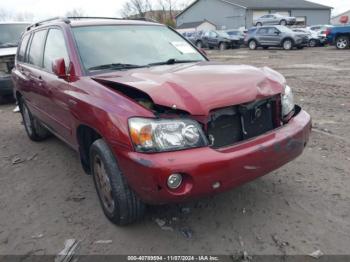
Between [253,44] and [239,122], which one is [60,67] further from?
[253,44]

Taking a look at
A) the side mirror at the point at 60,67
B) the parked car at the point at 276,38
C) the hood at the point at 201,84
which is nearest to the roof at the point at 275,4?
the parked car at the point at 276,38

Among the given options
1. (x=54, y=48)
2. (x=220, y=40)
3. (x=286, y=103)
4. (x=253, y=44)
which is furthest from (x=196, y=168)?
(x=220, y=40)

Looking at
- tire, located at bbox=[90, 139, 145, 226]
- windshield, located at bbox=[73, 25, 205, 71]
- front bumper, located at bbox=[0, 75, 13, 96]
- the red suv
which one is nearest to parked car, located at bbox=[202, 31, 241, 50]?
front bumper, located at bbox=[0, 75, 13, 96]

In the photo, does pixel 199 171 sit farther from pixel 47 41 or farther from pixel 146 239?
pixel 47 41

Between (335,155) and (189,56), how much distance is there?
216cm

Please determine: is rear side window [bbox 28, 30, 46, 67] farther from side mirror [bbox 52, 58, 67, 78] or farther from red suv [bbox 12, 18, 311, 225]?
side mirror [bbox 52, 58, 67, 78]

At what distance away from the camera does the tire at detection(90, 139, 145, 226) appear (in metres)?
2.75

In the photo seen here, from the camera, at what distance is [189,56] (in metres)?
4.09

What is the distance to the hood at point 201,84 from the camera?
2.58m

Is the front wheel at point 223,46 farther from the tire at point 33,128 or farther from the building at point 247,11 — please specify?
the tire at point 33,128

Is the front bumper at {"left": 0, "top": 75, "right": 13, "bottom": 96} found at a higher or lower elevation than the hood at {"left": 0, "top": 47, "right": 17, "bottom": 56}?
lower

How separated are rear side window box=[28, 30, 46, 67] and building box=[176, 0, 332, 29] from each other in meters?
47.1

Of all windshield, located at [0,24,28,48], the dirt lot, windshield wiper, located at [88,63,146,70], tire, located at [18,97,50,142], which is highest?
windshield, located at [0,24,28,48]

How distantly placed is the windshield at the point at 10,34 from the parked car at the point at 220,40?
20.7 metres
